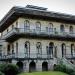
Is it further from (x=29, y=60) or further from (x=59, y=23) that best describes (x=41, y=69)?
(x=59, y=23)

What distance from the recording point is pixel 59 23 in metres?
50.7

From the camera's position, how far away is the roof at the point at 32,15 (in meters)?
44.9

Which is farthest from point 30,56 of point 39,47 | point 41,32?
point 41,32

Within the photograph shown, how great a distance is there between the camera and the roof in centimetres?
4491

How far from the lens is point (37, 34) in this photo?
4594cm

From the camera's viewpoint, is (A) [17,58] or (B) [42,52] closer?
(A) [17,58]

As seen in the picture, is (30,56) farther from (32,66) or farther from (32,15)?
(32,15)

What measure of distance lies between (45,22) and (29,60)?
364 inches

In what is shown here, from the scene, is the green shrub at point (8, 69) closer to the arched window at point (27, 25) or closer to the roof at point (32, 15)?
the roof at point (32, 15)

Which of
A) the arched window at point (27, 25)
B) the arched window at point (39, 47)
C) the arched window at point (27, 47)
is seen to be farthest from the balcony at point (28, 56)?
the arched window at point (27, 25)

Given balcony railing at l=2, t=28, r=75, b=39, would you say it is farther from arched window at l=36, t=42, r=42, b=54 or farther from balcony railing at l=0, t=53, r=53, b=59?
balcony railing at l=0, t=53, r=53, b=59

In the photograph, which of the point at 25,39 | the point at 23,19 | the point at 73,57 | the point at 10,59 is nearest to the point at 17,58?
the point at 10,59

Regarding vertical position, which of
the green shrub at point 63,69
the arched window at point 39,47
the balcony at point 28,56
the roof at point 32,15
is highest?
the roof at point 32,15

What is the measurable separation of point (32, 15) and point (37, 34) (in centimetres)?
348
